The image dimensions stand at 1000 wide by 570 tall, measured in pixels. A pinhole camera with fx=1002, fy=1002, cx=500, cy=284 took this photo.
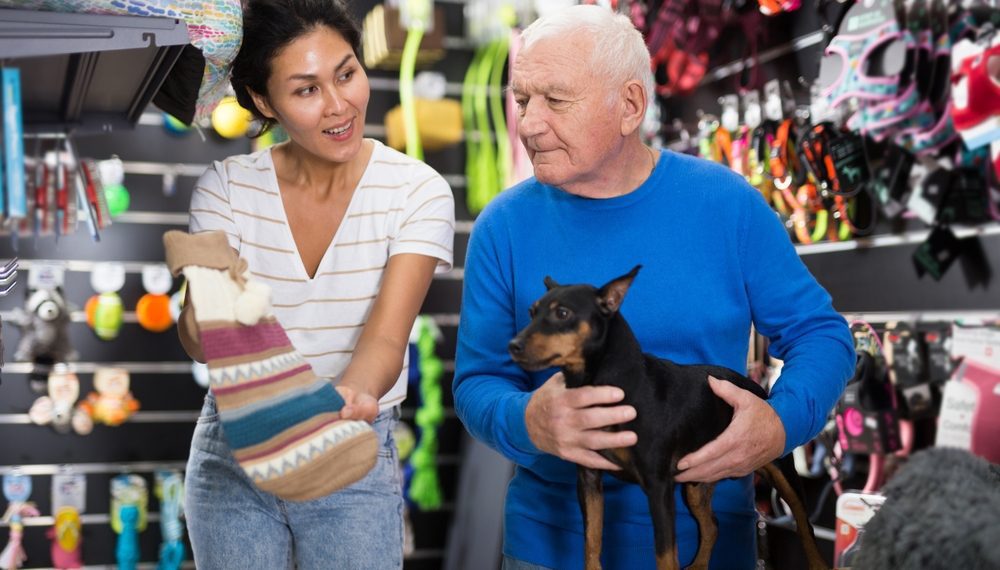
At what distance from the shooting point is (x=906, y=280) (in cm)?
287

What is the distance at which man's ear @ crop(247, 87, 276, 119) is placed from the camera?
1.80m

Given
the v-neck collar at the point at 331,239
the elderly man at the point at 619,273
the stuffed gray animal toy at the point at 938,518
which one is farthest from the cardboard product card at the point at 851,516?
the v-neck collar at the point at 331,239

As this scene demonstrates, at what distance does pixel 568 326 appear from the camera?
1.23m

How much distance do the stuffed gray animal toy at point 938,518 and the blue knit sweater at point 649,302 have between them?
0.20 m

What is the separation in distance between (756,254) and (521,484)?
551 millimetres

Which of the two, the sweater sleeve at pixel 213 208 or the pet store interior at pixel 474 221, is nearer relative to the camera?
the pet store interior at pixel 474 221

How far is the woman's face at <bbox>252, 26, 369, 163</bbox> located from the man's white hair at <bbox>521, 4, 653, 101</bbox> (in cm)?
35

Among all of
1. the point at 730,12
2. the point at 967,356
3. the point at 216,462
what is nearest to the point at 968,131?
the point at 967,356

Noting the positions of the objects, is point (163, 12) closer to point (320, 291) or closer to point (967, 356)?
point (320, 291)

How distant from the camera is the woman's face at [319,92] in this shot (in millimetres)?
1721

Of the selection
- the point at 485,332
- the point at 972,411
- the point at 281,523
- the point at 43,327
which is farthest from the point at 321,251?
the point at 43,327

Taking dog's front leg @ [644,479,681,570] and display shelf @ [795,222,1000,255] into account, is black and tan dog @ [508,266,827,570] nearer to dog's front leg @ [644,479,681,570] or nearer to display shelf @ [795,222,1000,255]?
dog's front leg @ [644,479,681,570]

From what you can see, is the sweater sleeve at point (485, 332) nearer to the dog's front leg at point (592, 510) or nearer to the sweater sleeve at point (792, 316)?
the dog's front leg at point (592, 510)

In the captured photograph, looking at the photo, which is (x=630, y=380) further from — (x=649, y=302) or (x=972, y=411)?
(x=972, y=411)
